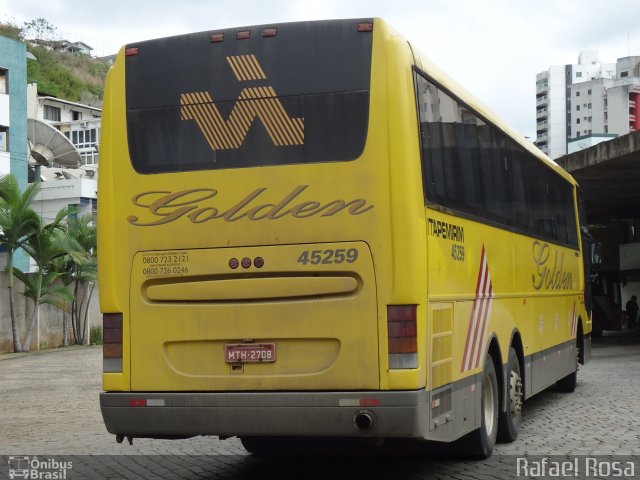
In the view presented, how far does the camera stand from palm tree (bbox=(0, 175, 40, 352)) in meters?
28.2

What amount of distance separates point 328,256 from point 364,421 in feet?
3.90

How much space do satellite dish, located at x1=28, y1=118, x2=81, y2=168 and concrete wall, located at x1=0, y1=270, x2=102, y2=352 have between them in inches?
949

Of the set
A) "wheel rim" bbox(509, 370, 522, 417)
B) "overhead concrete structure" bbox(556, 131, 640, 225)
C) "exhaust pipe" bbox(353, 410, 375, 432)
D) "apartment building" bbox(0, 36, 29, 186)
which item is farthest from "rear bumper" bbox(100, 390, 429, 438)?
"apartment building" bbox(0, 36, 29, 186)

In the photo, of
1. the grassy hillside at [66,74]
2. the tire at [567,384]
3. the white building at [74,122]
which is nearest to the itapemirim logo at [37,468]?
the tire at [567,384]

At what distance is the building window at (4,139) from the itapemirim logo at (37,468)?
123 ft

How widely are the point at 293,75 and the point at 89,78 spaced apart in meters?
119

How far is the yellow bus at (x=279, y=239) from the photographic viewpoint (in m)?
7.77

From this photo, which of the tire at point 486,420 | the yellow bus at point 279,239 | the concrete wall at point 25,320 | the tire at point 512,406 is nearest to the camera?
the yellow bus at point 279,239

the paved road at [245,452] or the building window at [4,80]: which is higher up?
the building window at [4,80]

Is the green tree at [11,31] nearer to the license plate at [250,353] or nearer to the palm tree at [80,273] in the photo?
the palm tree at [80,273]

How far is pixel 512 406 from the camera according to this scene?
11086 mm

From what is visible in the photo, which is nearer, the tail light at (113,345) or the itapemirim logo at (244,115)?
the itapemirim logo at (244,115)

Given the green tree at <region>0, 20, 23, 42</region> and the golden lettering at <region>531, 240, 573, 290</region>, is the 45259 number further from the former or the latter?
the green tree at <region>0, 20, 23, 42</region>

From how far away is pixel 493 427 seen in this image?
10164mm
